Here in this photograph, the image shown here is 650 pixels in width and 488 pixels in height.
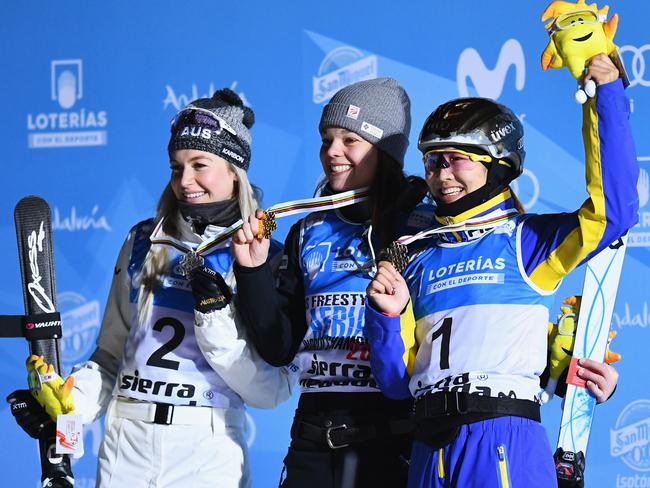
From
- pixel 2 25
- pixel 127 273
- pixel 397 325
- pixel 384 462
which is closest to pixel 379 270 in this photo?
pixel 397 325

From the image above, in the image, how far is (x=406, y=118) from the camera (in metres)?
2.68

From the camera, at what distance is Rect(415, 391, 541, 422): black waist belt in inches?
81.6

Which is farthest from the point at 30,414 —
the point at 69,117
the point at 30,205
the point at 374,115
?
the point at 69,117

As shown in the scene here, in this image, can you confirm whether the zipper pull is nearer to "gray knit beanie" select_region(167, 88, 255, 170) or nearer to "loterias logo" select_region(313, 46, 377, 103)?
"gray knit beanie" select_region(167, 88, 255, 170)

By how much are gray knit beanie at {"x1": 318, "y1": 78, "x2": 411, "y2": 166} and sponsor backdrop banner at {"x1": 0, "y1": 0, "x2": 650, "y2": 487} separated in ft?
4.63

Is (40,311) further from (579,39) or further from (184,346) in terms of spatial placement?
(579,39)

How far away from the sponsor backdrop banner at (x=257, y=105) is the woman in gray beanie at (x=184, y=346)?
146 cm

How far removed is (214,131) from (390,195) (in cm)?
54

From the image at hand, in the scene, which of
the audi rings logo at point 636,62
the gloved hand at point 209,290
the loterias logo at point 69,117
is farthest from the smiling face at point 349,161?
the loterias logo at point 69,117

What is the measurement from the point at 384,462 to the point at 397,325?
365mm

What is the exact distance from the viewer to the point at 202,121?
2729 millimetres

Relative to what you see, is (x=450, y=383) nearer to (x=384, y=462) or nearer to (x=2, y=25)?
(x=384, y=462)

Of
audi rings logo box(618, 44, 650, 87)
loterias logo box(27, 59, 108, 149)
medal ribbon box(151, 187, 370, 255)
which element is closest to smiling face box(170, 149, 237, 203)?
medal ribbon box(151, 187, 370, 255)

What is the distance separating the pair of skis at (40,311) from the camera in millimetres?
2730
